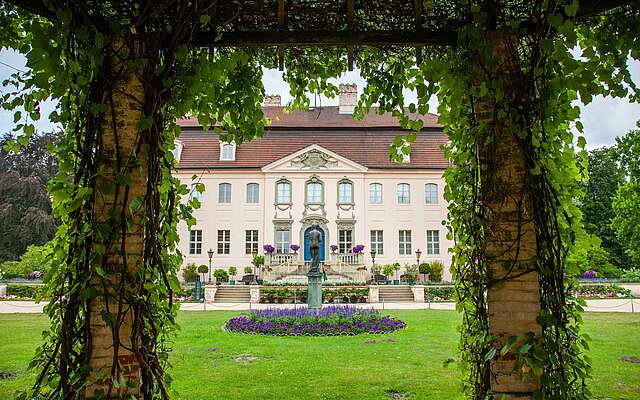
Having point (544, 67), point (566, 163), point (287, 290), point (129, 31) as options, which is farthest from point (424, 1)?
point (287, 290)

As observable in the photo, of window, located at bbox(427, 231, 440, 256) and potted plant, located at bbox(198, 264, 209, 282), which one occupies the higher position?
window, located at bbox(427, 231, 440, 256)

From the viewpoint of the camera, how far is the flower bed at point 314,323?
11461 millimetres

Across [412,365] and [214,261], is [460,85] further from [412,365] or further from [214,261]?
[214,261]

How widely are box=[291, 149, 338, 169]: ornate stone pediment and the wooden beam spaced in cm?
2704

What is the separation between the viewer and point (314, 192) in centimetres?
3000

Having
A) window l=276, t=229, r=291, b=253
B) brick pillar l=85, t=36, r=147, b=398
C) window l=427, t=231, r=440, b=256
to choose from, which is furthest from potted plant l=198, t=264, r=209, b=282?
brick pillar l=85, t=36, r=147, b=398

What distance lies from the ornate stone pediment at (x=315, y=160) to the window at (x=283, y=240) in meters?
4.11

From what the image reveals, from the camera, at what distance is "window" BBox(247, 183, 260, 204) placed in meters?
30.2

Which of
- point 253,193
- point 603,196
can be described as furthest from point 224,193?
point 603,196

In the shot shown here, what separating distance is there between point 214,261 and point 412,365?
23276 millimetres

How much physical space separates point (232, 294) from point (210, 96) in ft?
71.5

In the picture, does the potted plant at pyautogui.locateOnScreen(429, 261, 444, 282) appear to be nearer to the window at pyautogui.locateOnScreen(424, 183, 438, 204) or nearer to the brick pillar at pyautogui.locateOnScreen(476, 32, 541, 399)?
the window at pyautogui.locateOnScreen(424, 183, 438, 204)

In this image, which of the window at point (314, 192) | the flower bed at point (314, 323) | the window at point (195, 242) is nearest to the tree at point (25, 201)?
the window at point (195, 242)

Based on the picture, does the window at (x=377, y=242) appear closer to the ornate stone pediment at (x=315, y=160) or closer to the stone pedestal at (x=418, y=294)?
the ornate stone pediment at (x=315, y=160)
